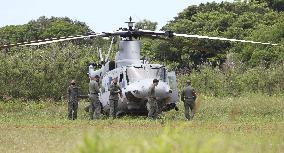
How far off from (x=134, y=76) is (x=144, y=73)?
0.38 meters

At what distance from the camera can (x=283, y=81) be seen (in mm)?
38188

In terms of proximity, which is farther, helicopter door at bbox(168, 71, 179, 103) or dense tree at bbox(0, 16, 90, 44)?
dense tree at bbox(0, 16, 90, 44)

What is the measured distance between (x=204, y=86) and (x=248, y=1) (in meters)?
33.9

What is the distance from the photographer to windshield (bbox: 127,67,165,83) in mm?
23594

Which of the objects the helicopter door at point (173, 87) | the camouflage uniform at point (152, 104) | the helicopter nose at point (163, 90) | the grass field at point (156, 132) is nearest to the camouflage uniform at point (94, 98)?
the grass field at point (156, 132)

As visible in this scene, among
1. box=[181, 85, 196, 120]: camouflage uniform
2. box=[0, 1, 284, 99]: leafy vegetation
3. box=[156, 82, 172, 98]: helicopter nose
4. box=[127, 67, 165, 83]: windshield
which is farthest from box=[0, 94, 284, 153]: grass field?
box=[0, 1, 284, 99]: leafy vegetation

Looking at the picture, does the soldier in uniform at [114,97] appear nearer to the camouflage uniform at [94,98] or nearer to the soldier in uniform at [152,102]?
the camouflage uniform at [94,98]

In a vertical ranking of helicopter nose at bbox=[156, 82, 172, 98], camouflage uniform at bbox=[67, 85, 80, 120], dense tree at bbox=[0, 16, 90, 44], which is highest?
helicopter nose at bbox=[156, 82, 172, 98]

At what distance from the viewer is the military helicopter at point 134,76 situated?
898 inches

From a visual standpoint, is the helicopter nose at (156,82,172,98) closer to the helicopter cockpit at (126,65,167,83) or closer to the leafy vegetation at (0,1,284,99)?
the helicopter cockpit at (126,65,167,83)

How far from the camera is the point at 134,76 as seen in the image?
931 inches

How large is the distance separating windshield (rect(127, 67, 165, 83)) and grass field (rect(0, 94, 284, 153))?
7.45 feet

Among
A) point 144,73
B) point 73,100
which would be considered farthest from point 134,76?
point 73,100

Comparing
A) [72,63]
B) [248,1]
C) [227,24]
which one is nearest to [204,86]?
[72,63]
